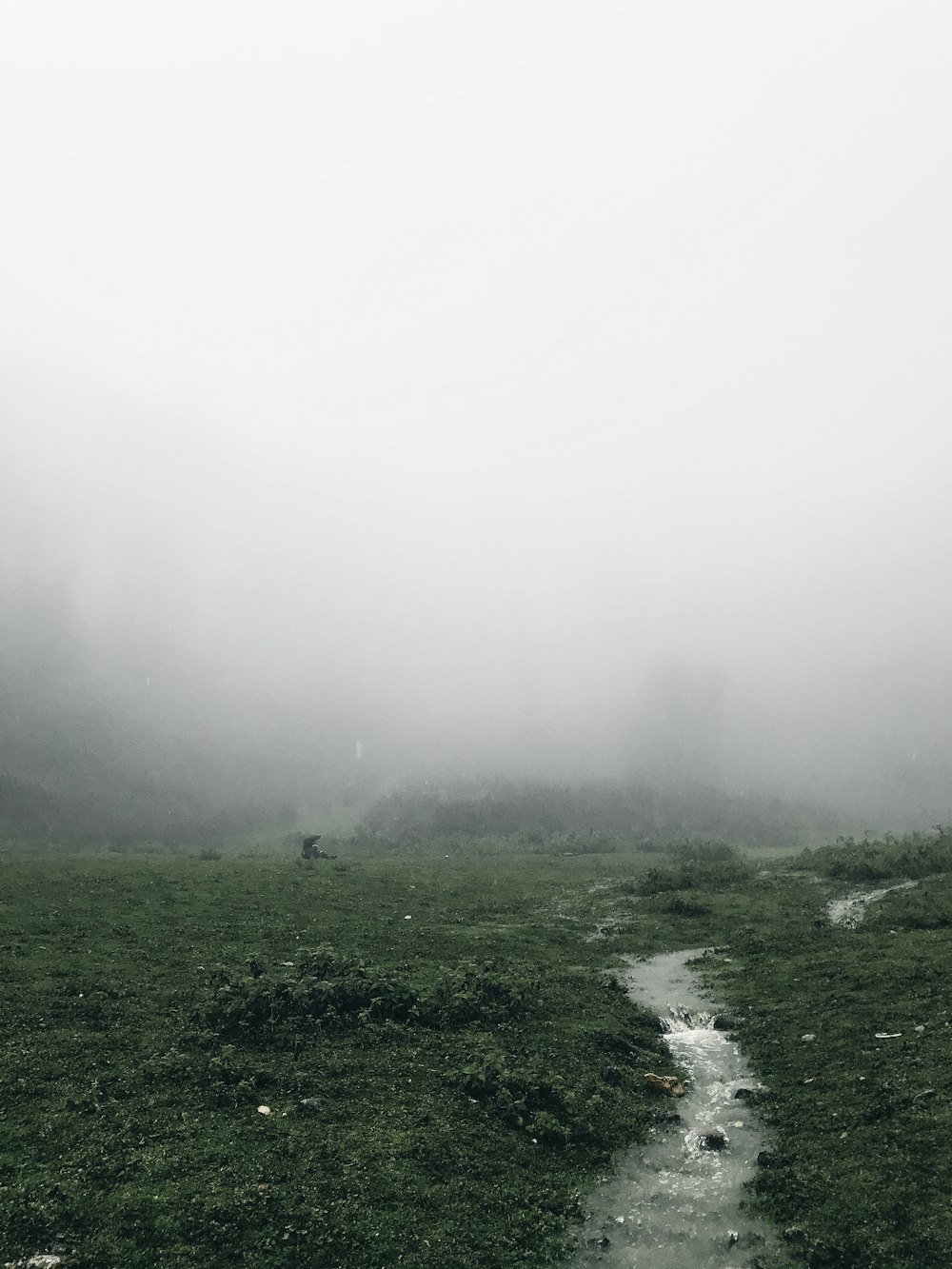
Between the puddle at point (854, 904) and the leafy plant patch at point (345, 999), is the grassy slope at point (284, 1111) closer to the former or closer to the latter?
the leafy plant patch at point (345, 999)

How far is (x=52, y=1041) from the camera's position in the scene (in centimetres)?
2084

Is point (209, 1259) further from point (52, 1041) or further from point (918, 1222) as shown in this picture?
point (918, 1222)

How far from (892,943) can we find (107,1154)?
96.6 ft

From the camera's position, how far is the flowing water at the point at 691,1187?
46.1 feet

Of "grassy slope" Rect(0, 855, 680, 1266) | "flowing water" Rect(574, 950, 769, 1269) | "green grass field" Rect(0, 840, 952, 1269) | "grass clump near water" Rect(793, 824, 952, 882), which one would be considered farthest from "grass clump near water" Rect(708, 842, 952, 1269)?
"grass clump near water" Rect(793, 824, 952, 882)

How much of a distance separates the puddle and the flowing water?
61.4 feet

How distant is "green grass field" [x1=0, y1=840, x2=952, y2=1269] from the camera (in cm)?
1380

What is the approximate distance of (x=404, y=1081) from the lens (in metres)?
19.8

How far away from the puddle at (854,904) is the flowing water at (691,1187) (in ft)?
61.4

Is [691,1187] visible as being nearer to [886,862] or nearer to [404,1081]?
[404,1081]

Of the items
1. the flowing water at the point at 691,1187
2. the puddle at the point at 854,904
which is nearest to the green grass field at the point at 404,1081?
the flowing water at the point at 691,1187

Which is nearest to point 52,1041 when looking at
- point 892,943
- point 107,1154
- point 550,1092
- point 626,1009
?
point 107,1154

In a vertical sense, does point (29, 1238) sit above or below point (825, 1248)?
above

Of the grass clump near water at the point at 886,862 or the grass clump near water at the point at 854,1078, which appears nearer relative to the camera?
the grass clump near water at the point at 854,1078
